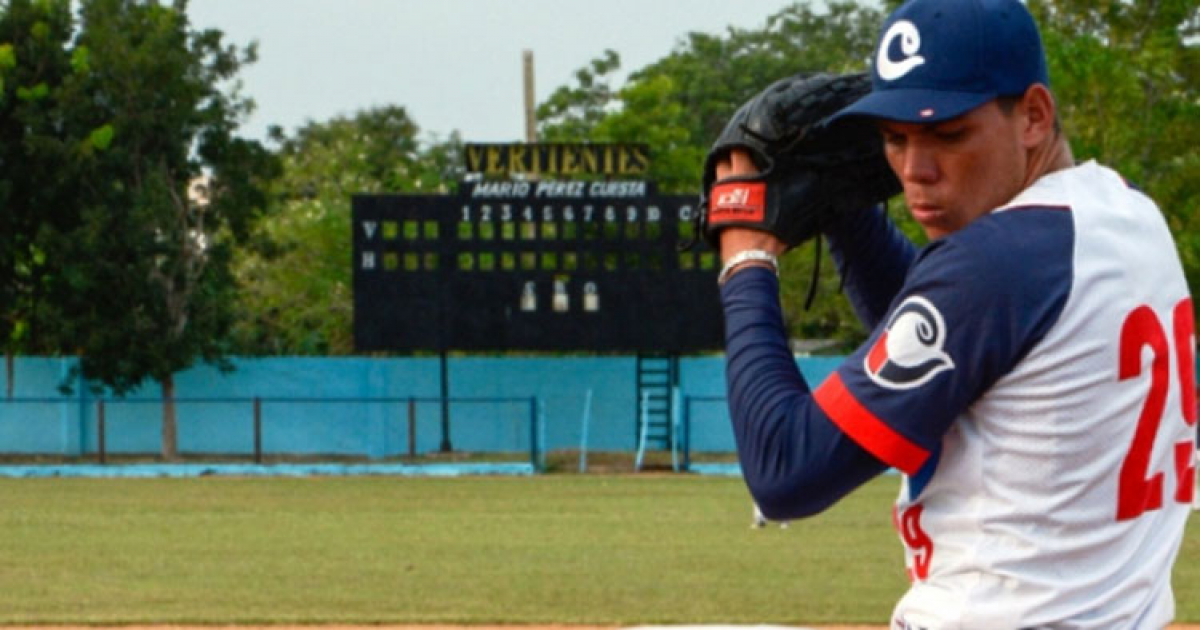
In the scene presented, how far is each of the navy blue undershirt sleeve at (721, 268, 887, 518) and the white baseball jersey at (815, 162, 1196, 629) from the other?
28mm

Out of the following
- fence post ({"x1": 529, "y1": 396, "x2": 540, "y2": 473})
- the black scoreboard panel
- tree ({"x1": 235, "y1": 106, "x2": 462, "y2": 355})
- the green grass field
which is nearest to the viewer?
the green grass field

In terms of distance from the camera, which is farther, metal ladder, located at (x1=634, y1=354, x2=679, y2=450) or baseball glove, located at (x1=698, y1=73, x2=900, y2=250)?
metal ladder, located at (x1=634, y1=354, x2=679, y2=450)

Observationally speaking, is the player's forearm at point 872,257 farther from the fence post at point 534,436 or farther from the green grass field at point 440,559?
the fence post at point 534,436

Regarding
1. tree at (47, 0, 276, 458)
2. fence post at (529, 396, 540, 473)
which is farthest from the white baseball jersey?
tree at (47, 0, 276, 458)

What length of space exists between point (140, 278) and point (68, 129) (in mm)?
2926

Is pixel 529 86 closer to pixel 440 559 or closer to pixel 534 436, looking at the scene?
pixel 534 436

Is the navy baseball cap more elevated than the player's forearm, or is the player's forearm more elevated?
the navy baseball cap

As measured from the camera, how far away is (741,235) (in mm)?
2518

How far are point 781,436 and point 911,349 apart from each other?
0.60 ft

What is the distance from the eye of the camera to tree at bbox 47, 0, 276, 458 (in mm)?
32500

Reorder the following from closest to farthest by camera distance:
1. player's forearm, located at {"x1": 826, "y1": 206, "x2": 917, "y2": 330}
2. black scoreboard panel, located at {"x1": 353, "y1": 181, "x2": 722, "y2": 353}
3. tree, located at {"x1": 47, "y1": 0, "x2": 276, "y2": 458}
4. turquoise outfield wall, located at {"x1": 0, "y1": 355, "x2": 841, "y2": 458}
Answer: player's forearm, located at {"x1": 826, "y1": 206, "x2": 917, "y2": 330}
black scoreboard panel, located at {"x1": 353, "y1": 181, "x2": 722, "y2": 353}
tree, located at {"x1": 47, "y1": 0, "x2": 276, "y2": 458}
turquoise outfield wall, located at {"x1": 0, "y1": 355, "x2": 841, "y2": 458}

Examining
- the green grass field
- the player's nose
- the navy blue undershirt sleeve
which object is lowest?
the green grass field

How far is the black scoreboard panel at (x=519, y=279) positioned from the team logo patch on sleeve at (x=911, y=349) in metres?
25.2

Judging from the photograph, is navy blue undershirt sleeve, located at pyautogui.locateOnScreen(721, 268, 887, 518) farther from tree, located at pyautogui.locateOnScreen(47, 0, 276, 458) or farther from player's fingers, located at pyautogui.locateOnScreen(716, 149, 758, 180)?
tree, located at pyautogui.locateOnScreen(47, 0, 276, 458)
